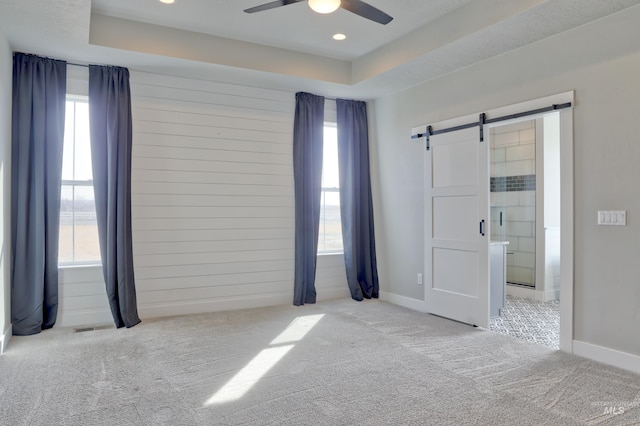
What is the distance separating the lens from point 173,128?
478 cm

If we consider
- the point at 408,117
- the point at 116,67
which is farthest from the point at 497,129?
the point at 116,67

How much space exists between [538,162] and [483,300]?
101 inches

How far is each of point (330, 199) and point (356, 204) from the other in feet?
1.32

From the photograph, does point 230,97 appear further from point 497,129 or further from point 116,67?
point 497,129

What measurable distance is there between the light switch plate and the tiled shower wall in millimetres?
2665

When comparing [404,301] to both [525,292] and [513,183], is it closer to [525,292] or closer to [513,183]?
[525,292]

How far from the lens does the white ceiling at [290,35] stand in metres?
3.34

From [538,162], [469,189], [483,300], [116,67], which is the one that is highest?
[116,67]

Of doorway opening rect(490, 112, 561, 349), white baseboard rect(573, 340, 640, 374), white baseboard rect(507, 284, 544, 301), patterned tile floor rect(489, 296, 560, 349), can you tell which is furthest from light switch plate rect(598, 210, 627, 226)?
white baseboard rect(507, 284, 544, 301)

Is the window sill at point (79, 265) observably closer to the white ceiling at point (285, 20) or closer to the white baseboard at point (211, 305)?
the white baseboard at point (211, 305)

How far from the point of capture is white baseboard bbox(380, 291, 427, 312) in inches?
201

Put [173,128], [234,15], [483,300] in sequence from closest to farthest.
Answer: [234,15] < [483,300] < [173,128]

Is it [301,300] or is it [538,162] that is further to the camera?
[538,162]

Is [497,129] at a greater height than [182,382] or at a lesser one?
greater
